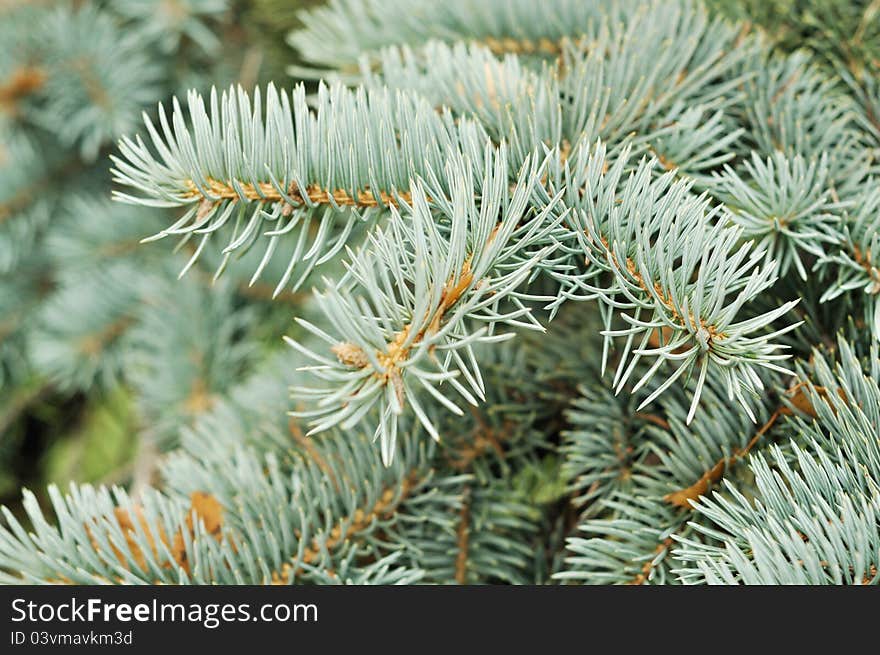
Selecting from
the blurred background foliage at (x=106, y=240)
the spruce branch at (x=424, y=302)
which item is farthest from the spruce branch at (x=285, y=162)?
the blurred background foliage at (x=106, y=240)

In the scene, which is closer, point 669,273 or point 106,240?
point 669,273

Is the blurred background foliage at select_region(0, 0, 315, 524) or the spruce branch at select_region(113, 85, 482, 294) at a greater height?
the blurred background foliage at select_region(0, 0, 315, 524)

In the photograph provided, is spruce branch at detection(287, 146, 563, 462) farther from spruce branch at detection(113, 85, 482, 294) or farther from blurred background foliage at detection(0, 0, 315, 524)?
blurred background foliage at detection(0, 0, 315, 524)

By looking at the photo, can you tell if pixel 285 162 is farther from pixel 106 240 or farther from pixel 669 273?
pixel 106 240

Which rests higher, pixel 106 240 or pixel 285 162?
pixel 106 240

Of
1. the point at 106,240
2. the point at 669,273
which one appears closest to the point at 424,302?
the point at 669,273

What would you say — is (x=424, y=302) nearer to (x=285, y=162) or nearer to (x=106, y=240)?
(x=285, y=162)

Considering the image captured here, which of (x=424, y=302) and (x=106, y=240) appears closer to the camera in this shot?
(x=424, y=302)

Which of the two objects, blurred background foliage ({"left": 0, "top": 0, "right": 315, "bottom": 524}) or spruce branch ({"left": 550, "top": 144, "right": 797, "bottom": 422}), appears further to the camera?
blurred background foliage ({"left": 0, "top": 0, "right": 315, "bottom": 524})

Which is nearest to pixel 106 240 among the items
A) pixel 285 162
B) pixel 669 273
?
pixel 285 162

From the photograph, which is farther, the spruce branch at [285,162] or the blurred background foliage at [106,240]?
the blurred background foliage at [106,240]

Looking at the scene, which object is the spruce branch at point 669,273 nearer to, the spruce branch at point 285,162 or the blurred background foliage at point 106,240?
the spruce branch at point 285,162

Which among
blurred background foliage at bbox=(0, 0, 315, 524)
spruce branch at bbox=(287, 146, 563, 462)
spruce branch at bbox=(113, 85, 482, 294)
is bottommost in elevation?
spruce branch at bbox=(287, 146, 563, 462)

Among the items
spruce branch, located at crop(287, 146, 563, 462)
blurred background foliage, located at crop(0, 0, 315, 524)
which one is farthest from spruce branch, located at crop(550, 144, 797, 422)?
blurred background foliage, located at crop(0, 0, 315, 524)
